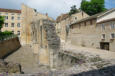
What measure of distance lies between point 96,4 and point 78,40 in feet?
53.2

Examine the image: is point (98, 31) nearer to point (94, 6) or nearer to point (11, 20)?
point (94, 6)

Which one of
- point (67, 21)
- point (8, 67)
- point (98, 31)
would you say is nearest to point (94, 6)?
point (67, 21)

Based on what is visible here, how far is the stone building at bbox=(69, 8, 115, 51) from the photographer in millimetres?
16734

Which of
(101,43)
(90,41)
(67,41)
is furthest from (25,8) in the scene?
(101,43)

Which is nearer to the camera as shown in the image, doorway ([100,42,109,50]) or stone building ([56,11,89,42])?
doorway ([100,42,109,50])

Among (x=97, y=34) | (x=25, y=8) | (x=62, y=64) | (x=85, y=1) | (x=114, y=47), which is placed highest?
(x=85, y=1)

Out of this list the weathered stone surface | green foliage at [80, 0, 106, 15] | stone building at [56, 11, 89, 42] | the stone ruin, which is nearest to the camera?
the weathered stone surface

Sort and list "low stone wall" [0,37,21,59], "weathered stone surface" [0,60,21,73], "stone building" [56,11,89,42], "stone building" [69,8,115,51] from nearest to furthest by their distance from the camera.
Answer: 1. "weathered stone surface" [0,60,21,73]
2. "stone building" [69,8,115,51]
3. "low stone wall" [0,37,21,59]
4. "stone building" [56,11,89,42]

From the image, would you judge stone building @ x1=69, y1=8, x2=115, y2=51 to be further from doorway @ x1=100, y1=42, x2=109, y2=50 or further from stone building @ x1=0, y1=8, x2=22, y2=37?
stone building @ x1=0, y1=8, x2=22, y2=37

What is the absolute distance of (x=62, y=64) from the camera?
10562 millimetres

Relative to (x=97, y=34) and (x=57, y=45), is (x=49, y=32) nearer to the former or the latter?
(x=57, y=45)

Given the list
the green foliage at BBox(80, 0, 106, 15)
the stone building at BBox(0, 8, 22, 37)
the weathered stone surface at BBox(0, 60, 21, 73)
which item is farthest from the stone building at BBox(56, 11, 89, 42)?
the weathered stone surface at BBox(0, 60, 21, 73)

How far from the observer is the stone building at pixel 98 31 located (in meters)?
16.7

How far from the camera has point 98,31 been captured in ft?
63.6
